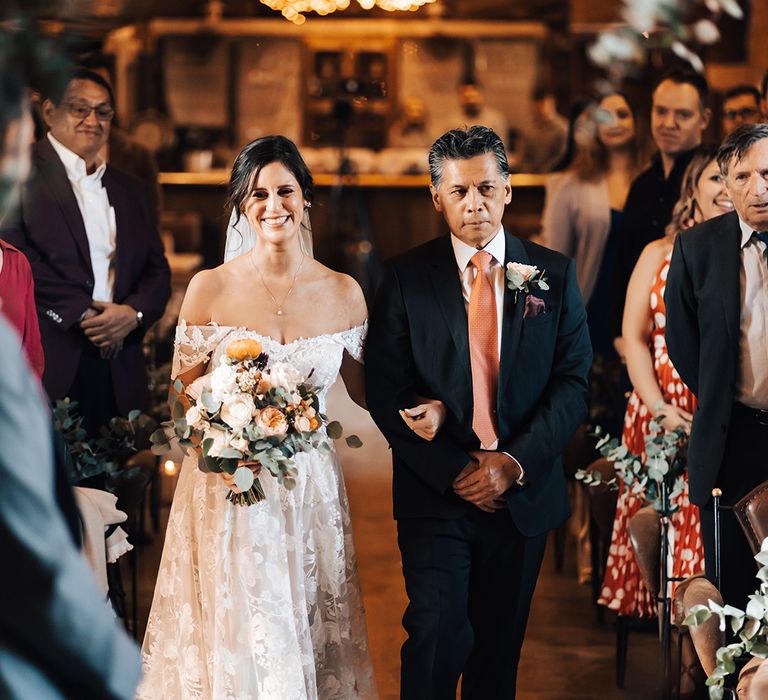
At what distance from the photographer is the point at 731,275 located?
3.58m

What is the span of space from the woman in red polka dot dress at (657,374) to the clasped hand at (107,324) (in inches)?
74.9

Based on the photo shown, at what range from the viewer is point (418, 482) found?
3428mm

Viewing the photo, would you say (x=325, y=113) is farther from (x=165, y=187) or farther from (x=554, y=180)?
(x=554, y=180)

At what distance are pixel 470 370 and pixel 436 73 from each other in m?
13.6

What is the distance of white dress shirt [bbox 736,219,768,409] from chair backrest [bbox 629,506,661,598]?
0.56 meters

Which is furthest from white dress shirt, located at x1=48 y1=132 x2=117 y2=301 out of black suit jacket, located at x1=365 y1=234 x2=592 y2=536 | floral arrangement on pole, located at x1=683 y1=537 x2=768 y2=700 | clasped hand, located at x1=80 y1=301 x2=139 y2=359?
floral arrangement on pole, located at x1=683 y1=537 x2=768 y2=700

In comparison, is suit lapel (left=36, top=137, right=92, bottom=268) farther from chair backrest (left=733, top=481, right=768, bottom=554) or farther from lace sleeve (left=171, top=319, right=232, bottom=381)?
chair backrest (left=733, top=481, right=768, bottom=554)

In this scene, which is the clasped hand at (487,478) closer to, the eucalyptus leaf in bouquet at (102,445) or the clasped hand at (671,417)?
the clasped hand at (671,417)

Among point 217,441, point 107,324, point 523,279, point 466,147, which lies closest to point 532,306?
point 523,279

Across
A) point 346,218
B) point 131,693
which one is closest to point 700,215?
point 131,693

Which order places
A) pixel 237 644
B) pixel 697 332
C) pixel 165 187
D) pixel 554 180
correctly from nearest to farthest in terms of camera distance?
pixel 237 644
pixel 697 332
pixel 554 180
pixel 165 187

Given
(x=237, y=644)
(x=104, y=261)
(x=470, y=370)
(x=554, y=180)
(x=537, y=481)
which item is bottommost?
(x=237, y=644)

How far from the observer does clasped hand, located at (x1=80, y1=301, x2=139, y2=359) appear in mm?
4719

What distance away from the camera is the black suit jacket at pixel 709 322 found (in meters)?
3.55
